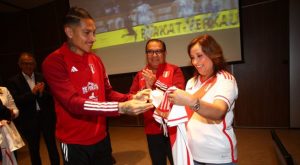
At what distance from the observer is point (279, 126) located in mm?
4559

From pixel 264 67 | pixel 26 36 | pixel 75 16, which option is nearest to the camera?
pixel 75 16

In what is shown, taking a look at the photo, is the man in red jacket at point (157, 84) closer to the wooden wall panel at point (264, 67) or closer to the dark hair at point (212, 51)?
the dark hair at point (212, 51)

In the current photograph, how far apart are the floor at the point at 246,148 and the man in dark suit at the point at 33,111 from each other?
1108 millimetres

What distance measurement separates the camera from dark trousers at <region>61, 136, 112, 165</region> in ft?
5.08

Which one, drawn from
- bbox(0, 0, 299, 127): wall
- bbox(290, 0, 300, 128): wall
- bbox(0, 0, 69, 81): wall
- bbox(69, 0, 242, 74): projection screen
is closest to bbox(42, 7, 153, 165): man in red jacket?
bbox(69, 0, 242, 74): projection screen

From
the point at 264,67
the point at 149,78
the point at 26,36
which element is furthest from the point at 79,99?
the point at 26,36

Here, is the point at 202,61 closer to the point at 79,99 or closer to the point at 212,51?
the point at 212,51

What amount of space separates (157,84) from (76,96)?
908mm

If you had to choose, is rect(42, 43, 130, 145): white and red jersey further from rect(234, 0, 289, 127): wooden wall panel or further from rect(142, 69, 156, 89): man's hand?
rect(234, 0, 289, 127): wooden wall panel

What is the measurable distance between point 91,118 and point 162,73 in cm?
106

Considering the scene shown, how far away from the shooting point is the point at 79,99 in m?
1.44

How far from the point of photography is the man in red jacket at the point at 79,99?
146 cm

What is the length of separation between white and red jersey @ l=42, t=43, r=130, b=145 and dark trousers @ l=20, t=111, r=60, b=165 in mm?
1831

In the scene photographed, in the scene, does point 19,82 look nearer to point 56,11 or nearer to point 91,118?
point 91,118
